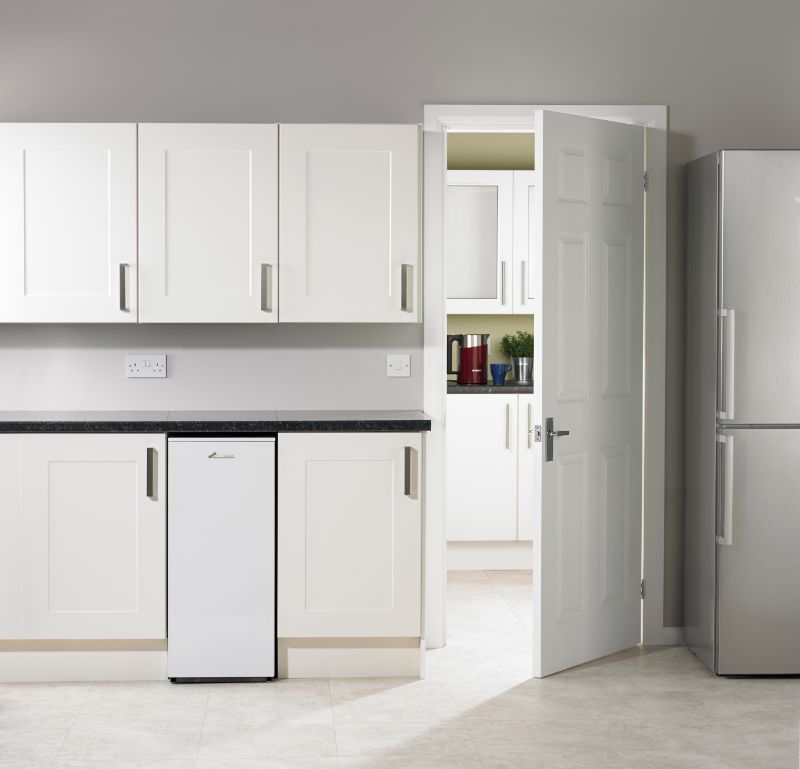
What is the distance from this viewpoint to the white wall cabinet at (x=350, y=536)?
3.46 meters

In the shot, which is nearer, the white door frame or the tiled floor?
the tiled floor

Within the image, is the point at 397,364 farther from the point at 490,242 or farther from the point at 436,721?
the point at 490,242

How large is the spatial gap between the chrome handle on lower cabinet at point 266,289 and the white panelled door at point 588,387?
99cm

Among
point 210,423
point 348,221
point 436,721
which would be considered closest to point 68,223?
point 210,423

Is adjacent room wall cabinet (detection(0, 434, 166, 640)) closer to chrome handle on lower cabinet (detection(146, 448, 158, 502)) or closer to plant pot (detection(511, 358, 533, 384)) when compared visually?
chrome handle on lower cabinet (detection(146, 448, 158, 502))

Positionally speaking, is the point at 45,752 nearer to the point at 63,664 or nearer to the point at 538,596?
the point at 63,664

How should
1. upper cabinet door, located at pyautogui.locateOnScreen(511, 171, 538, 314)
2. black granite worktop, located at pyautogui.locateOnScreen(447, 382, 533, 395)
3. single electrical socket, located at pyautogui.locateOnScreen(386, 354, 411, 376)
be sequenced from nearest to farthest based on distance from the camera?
1. single electrical socket, located at pyautogui.locateOnScreen(386, 354, 411, 376)
2. black granite worktop, located at pyautogui.locateOnScreen(447, 382, 533, 395)
3. upper cabinet door, located at pyautogui.locateOnScreen(511, 171, 538, 314)

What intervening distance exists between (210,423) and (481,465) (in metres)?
2.17

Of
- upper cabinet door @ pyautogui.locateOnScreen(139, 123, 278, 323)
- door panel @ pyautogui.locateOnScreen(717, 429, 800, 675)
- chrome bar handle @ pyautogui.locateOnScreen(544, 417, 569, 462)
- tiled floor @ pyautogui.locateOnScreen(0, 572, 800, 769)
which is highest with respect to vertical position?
upper cabinet door @ pyautogui.locateOnScreen(139, 123, 278, 323)

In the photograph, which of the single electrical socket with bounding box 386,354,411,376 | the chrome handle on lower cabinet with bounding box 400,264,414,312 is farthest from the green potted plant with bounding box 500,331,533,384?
the chrome handle on lower cabinet with bounding box 400,264,414,312

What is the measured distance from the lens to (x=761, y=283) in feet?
11.4

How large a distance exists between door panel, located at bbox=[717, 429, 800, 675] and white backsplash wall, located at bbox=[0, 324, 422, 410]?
1266 mm

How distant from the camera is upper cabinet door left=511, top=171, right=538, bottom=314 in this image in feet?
17.9

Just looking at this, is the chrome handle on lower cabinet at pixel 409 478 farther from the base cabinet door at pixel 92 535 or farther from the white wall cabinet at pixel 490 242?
the white wall cabinet at pixel 490 242
